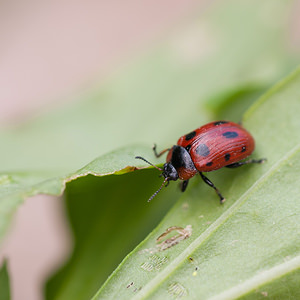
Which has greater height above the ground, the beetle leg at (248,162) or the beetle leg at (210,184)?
the beetle leg at (210,184)

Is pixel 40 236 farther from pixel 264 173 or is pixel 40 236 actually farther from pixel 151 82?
pixel 264 173

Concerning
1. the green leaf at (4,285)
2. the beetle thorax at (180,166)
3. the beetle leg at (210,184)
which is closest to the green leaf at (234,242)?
the beetle leg at (210,184)

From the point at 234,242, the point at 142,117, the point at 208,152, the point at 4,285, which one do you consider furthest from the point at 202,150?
the point at 4,285

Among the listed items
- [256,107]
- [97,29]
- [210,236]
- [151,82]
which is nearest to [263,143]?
[256,107]

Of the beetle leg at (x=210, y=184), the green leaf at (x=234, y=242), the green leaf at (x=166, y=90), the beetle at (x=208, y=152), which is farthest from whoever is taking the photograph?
the green leaf at (x=166, y=90)

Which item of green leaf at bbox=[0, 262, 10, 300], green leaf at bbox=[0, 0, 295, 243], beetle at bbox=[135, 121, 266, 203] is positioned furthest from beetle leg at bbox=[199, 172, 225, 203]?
green leaf at bbox=[0, 262, 10, 300]

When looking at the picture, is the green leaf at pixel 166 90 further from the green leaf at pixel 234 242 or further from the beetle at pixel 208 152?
the green leaf at pixel 234 242

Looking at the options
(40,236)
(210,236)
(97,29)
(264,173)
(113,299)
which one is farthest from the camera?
(97,29)
